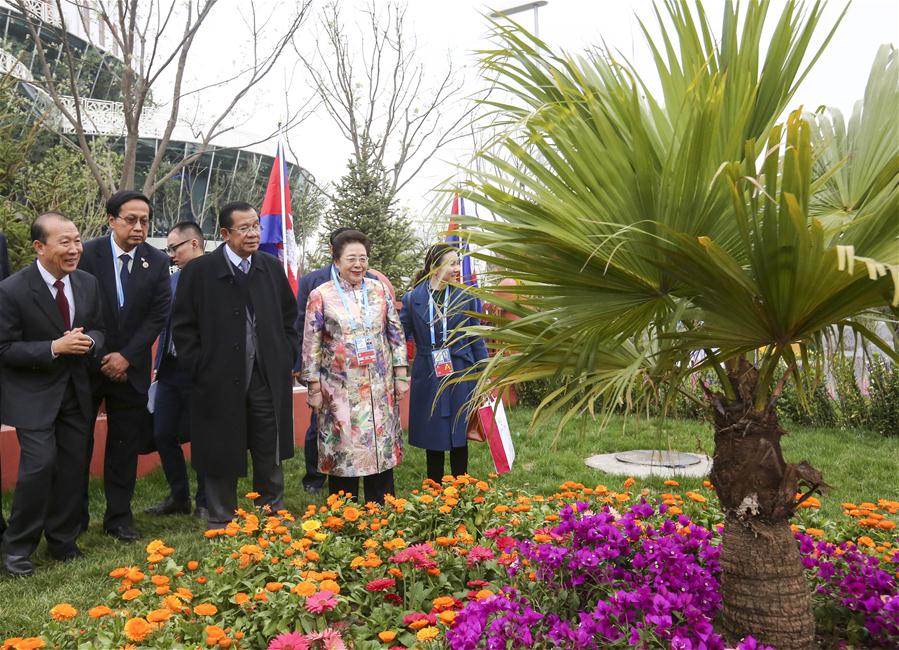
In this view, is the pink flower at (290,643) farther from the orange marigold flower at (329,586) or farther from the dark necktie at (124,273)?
the dark necktie at (124,273)

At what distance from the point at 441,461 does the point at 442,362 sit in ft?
2.53

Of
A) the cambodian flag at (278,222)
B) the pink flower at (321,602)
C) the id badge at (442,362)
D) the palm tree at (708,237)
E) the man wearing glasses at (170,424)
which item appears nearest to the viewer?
the palm tree at (708,237)

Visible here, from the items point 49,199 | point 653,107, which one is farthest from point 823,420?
point 49,199

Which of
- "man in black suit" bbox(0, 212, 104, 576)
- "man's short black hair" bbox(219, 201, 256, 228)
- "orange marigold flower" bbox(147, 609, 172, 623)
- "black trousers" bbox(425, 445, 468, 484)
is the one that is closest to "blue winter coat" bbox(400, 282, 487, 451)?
"black trousers" bbox(425, 445, 468, 484)

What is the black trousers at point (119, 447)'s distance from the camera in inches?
203

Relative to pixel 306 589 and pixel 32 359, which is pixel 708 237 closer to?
pixel 306 589

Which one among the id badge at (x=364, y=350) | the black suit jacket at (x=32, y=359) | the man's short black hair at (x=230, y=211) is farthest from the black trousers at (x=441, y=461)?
the black suit jacket at (x=32, y=359)

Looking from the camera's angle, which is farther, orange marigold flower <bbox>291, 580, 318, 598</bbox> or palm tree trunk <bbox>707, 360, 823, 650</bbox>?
orange marigold flower <bbox>291, 580, 318, 598</bbox>

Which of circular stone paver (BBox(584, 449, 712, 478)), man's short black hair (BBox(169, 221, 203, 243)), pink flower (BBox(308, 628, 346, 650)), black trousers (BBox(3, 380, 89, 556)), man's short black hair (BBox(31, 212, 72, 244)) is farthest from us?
circular stone paver (BBox(584, 449, 712, 478))

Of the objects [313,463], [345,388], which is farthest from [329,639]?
[313,463]

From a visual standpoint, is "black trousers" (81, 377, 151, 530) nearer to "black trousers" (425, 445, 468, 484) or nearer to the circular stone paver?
"black trousers" (425, 445, 468, 484)

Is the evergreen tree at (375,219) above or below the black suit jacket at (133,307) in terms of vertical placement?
above

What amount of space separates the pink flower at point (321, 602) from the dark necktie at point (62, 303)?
2.92m

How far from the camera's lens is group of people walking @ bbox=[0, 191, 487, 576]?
4.60 m
